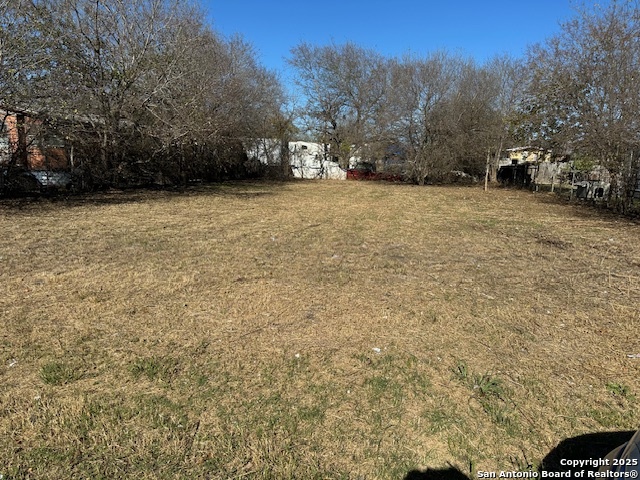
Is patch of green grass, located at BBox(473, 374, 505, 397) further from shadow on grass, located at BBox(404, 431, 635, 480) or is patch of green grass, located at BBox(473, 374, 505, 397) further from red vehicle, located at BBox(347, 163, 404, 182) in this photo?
red vehicle, located at BBox(347, 163, 404, 182)

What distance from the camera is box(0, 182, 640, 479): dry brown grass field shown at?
6.77 ft

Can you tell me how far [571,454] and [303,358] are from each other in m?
1.67

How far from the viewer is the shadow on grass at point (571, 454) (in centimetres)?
194

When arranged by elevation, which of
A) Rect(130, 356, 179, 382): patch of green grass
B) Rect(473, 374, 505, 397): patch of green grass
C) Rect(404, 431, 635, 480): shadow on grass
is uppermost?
Rect(130, 356, 179, 382): patch of green grass

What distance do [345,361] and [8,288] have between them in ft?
12.0

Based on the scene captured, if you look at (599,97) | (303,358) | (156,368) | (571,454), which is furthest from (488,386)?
(599,97)

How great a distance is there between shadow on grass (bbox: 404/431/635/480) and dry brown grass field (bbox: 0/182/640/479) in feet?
0.14

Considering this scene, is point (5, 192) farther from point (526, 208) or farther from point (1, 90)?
point (526, 208)

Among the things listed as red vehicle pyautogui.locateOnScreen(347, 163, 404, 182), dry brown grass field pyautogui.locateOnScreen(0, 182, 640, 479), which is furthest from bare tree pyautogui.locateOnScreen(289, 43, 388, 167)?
dry brown grass field pyautogui.locateOnScreen(0, 182, 640, 479)

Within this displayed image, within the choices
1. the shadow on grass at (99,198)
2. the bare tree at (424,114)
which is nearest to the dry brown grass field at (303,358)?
the shadow on grass at (99,198)

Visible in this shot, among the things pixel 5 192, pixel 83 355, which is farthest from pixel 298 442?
pixel 5 192

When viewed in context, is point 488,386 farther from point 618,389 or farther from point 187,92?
point 187,92

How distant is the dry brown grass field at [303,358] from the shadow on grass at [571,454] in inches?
1.6

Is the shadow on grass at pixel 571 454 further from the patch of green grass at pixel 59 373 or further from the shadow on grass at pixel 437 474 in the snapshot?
the patch of green grass at pixel 59 373
